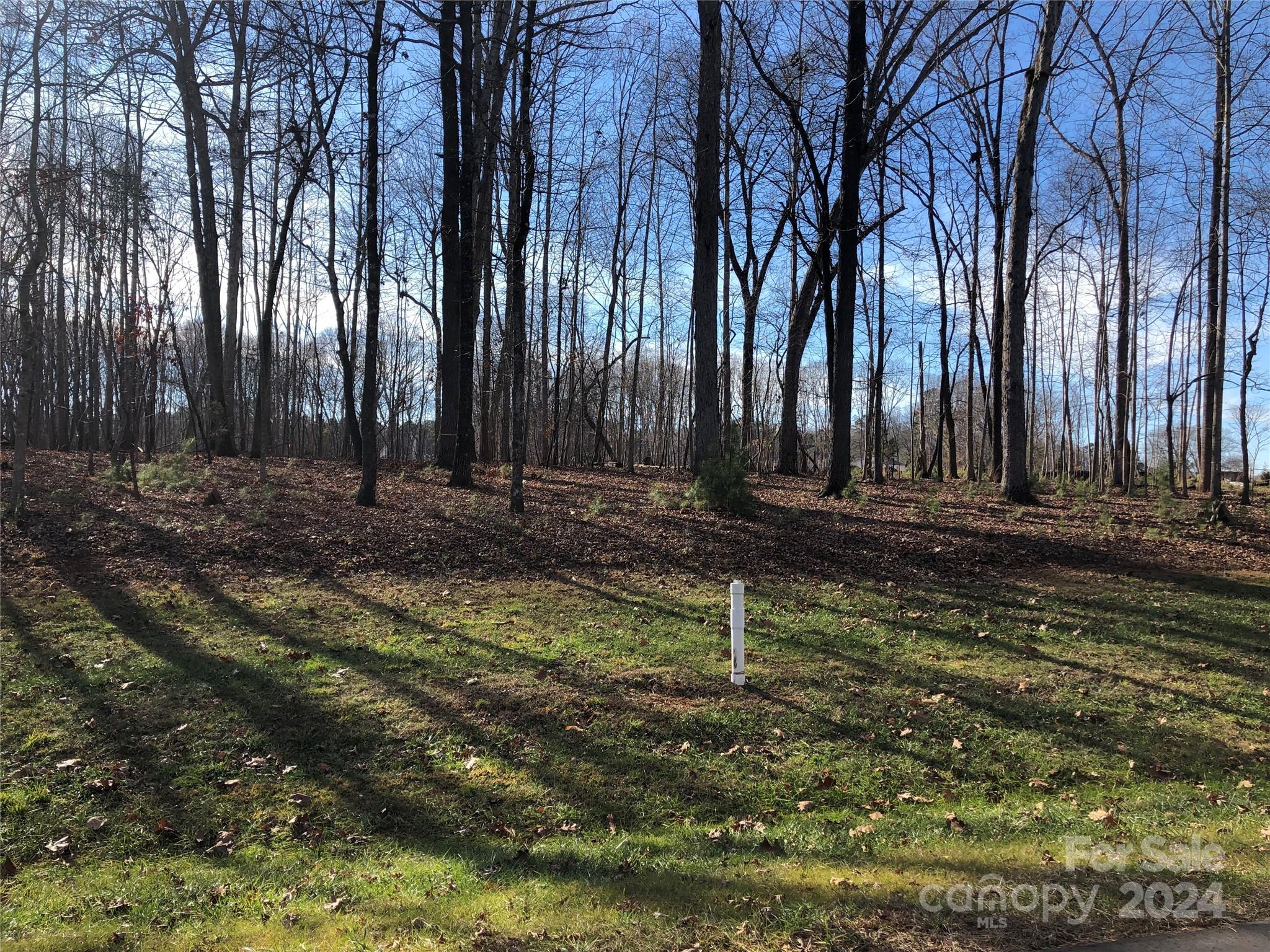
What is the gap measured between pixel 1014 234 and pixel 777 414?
105ft

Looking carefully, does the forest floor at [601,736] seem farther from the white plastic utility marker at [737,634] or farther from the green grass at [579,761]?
the white plastic utility marker at [737,634]

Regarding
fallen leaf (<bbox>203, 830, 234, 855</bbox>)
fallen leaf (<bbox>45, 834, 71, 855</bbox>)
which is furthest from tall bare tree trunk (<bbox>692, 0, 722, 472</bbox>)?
fallen leaf (<bbox>45, 834, 71, 855</bbox>)

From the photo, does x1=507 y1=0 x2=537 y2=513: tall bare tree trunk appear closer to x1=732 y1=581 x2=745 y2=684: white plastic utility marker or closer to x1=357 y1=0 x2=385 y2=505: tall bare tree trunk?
x1=357 y1=0 x2=385 y2=505: tall bare tree trunk

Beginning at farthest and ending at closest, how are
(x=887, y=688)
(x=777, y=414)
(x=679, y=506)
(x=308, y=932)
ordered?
(x=777, y=414) < (x=679, y=506) < (x=887, y=688) < (x=308, y=932)

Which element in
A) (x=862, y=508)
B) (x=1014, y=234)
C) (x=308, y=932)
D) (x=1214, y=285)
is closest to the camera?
(x=308, y=932)

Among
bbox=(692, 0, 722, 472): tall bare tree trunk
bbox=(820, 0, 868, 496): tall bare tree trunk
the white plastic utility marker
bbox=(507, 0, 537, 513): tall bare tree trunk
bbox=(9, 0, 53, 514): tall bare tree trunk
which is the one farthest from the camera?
bbox=(820, 0, 868, 496): tall bare tree trunk

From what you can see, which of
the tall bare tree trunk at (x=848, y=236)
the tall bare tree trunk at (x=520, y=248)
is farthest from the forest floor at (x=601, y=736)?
the tall bare tree trunk at (x=848, y=236)

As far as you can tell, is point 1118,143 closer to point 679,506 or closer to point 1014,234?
point 1014,234

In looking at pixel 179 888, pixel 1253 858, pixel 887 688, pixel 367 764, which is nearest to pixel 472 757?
pixel 367 764

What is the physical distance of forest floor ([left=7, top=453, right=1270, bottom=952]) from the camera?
3262 millimetres

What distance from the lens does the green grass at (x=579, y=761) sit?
3285 mm

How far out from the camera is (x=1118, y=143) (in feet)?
69.4

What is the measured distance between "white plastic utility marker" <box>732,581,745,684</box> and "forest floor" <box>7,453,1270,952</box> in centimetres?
17

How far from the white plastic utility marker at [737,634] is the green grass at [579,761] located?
201 mm
